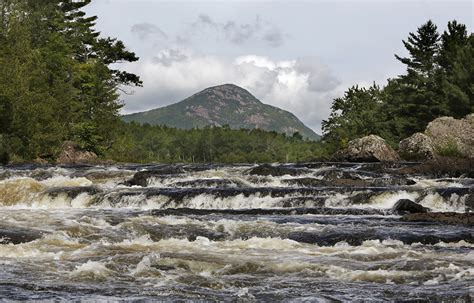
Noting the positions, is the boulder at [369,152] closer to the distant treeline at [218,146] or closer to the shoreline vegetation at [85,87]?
the shoreline vegetation at [85,87]

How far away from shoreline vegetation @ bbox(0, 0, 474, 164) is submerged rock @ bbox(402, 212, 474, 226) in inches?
903

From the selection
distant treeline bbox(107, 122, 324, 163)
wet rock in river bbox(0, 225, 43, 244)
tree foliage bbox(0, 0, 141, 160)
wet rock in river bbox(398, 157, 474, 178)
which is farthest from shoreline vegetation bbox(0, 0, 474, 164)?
distant treeline bbox(107, 122, 324, 163)

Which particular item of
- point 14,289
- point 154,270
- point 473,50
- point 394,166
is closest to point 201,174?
point 394,166

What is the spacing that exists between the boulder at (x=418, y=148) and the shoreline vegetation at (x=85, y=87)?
1.09m

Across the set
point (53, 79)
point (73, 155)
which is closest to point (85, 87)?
point (53, 79)

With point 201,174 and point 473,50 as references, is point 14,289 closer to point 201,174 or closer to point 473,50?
point 201,174

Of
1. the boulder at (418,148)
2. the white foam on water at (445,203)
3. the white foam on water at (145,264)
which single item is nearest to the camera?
the white foam on water at (145,264)

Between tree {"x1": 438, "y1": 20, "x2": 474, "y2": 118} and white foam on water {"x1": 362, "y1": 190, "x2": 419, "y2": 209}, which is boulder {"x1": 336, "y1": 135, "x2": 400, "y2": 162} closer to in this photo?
tree {"x1": 438, "y1": 20, "x2": 474, "y2": 118}

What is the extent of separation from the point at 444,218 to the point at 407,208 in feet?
6.35

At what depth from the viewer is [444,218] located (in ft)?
55.1

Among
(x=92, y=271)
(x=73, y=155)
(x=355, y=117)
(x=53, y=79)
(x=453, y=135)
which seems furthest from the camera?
(x=355, y=117)

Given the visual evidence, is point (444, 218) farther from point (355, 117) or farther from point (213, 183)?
point (355, 117)

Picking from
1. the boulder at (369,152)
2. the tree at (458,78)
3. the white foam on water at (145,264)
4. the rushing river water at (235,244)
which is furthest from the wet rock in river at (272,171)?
the tree at (458,78)

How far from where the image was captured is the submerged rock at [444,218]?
1633 cm
